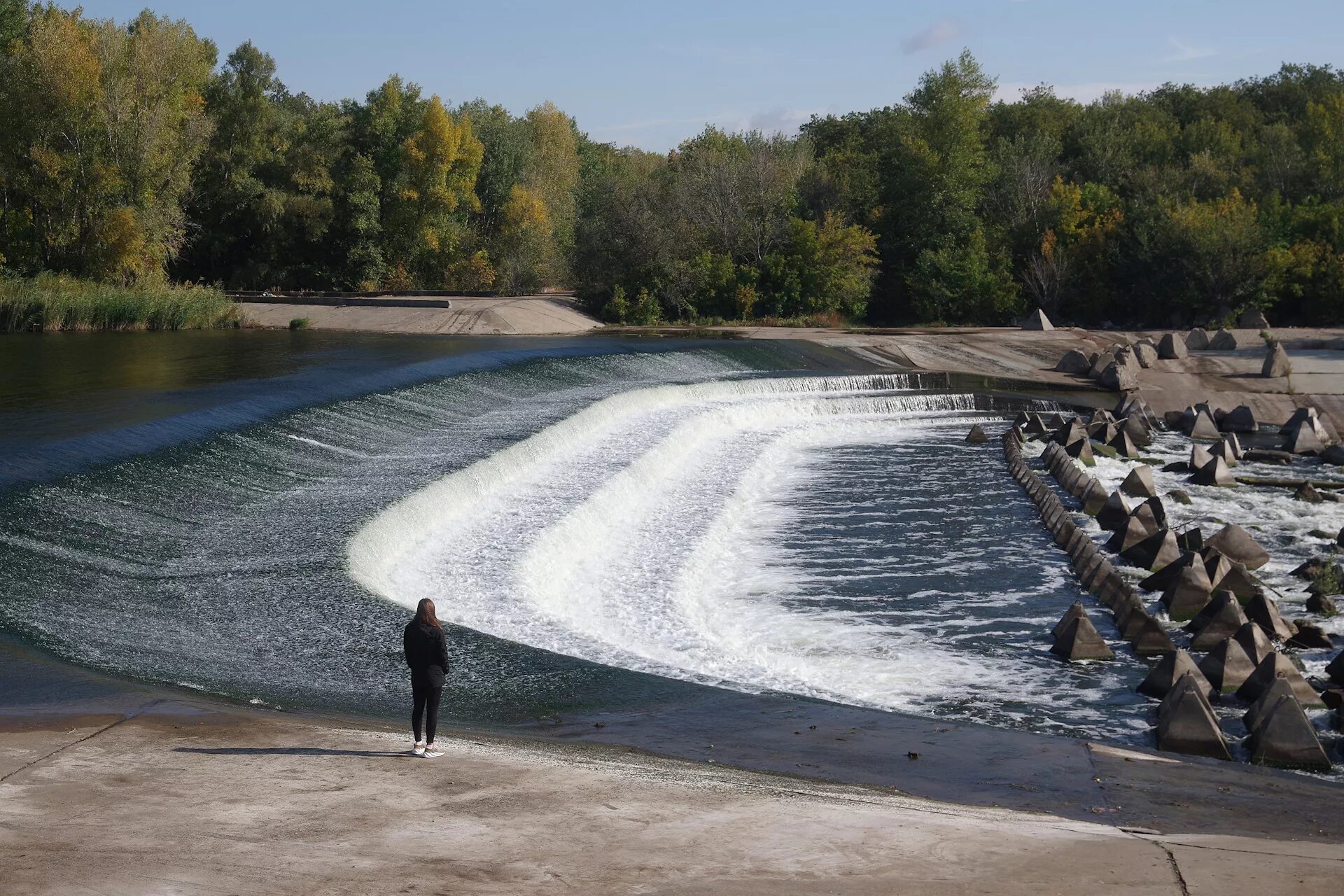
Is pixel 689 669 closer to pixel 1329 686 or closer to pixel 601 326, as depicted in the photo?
pixel 1329 686

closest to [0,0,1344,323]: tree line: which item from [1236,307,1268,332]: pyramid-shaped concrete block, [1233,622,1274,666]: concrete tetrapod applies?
[1236,307,1268,332]: pyramid-shaped concrete block

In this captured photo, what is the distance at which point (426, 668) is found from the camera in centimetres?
928

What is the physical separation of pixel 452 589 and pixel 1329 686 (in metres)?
9.33

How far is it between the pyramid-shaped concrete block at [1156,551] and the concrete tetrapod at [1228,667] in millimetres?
4613

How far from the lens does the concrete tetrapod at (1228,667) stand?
12523mm

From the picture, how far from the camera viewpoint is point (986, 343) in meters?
40.2

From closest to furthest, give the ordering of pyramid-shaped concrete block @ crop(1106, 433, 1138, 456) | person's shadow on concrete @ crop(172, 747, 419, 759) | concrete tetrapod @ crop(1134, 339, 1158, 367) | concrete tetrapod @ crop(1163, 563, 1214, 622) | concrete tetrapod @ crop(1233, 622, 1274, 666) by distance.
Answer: person's shadow on concrete @ crop(172, 747, 419, 759) < concrete tetrapod @ crop(1233, 622, 1274, 666) < concrete tetrapod @ crop(1163, 563, 1214, 622) < pyramid-shaped concrete block @ crop(1106, 433, 1138, 456) < concrete tetrapod @ crop(1134, 339, 1158, 367)

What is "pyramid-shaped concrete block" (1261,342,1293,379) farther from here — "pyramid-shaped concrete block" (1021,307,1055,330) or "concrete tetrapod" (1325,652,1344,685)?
"concrete tetrapod" (1325,652,1344,685)

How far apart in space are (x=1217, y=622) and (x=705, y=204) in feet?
124

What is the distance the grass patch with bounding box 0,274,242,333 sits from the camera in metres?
36.8

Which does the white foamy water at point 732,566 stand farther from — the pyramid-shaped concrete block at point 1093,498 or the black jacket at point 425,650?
the black jacket at point 425,650

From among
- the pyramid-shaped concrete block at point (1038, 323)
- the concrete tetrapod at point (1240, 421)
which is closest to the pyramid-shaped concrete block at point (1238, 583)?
the concrete tetrapod at point (1240, 421)

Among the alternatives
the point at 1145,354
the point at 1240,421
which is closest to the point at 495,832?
the point at 1240,421

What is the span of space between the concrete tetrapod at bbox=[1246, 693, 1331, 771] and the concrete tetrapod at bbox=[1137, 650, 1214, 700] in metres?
1.21
